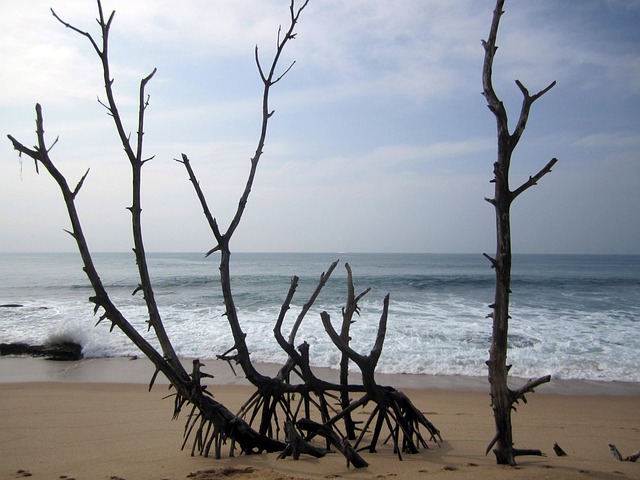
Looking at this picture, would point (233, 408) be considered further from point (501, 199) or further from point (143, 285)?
point (501, 199)

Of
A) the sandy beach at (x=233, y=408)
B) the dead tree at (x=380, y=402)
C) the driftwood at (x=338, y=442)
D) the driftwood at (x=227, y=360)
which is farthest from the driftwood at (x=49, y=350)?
the dead tree at (x=380, y=402)

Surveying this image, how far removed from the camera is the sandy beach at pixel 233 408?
3902 millimetres

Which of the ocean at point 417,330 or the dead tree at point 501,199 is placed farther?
the ocean at point 417,330

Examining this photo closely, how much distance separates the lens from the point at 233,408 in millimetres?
7133

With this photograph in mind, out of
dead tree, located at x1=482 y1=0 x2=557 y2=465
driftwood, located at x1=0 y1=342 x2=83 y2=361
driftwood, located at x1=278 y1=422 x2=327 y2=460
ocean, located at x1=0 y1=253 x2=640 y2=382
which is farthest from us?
driftwood, located at x1=0 y1=342 x2=83 y2=361

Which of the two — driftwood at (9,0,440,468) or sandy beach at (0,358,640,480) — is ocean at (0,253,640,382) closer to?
sandy beach at (0,358,640,480)

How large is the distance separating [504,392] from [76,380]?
7.86 metres

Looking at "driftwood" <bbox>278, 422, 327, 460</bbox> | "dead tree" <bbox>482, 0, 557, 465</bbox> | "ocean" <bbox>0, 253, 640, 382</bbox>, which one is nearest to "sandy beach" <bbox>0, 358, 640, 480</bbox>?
"driftwood" <bbox>278, 422, 327, 460</bbox>

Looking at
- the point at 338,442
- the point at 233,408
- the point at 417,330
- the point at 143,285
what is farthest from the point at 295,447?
the point at 417,330

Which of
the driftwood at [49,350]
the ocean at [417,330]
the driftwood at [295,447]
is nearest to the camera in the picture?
the driftwood at [295,447]

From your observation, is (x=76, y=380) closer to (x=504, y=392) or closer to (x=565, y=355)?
(x=504, y=392)

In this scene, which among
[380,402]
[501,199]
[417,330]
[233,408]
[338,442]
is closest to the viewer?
[501,199]

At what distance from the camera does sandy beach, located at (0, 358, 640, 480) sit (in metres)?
3.90

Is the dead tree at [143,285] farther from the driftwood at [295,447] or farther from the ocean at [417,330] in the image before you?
the ocean at [417,330]
